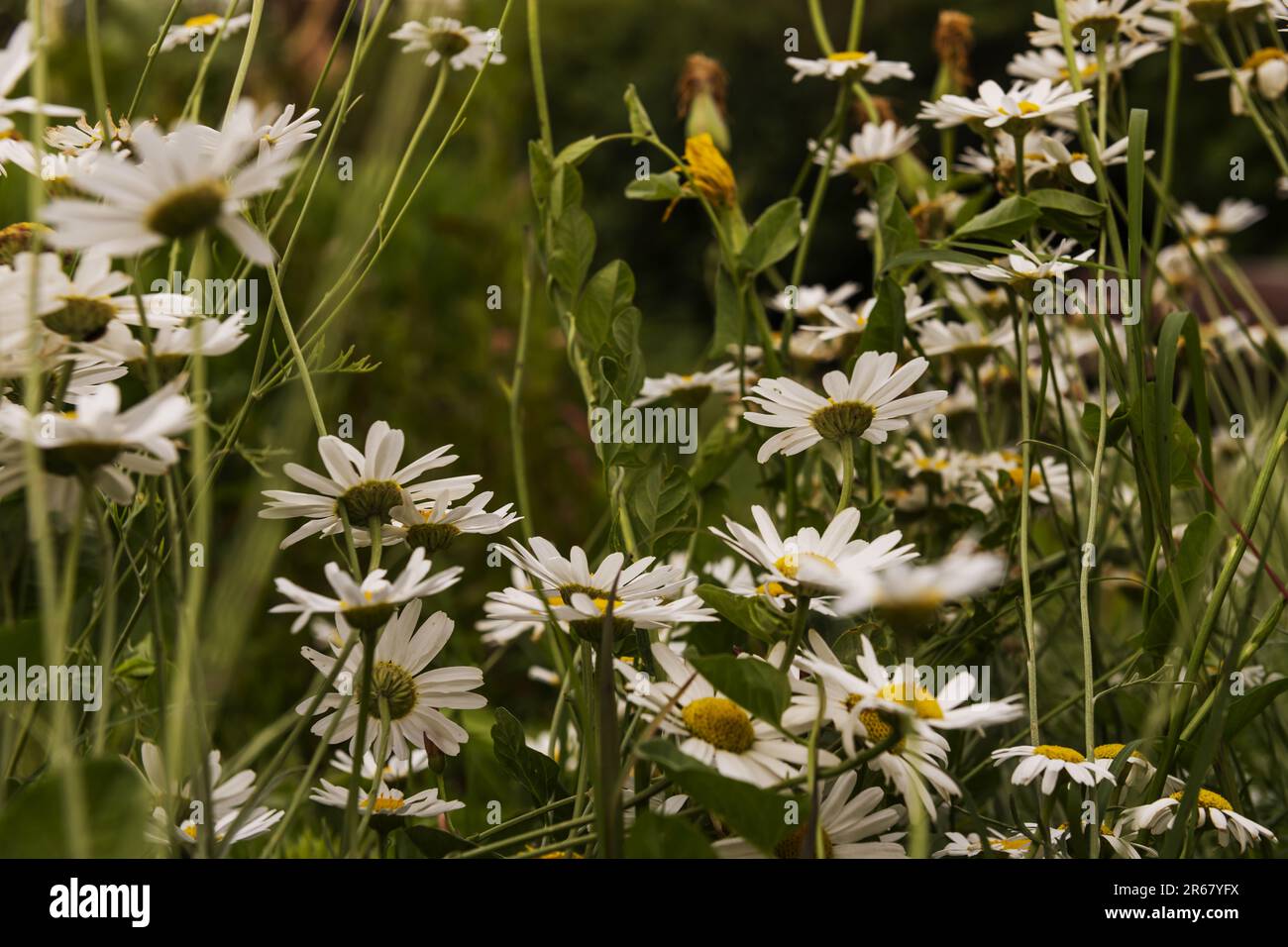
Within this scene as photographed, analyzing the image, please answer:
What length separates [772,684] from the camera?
0.95ft

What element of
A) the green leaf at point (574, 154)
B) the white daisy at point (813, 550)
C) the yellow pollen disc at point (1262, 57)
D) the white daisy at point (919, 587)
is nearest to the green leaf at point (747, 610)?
the white daisy at point (813, 550)

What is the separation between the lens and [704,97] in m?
0.66

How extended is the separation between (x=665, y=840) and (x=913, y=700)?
0.08 meters

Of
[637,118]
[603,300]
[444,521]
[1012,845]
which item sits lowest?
[1012,845]

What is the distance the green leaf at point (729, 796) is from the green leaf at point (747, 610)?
0.07 m

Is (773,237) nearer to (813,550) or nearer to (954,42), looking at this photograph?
(813,550)

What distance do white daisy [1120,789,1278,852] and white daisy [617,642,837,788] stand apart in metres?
0.10

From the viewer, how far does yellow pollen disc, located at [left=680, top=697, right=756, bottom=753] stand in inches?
11.9

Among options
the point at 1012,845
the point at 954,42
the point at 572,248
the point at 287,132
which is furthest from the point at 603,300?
the point at 954,42

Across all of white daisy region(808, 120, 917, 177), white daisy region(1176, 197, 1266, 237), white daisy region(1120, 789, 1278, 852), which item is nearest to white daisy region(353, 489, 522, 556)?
white daisy region(1120, 789, 1278, 852)

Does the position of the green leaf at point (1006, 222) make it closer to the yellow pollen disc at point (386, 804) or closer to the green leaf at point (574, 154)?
the green leaf at point (574, 154)

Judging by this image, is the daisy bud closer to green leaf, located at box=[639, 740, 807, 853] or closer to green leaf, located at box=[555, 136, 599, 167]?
green leaf, located at box=[555, 136, 599, 167]

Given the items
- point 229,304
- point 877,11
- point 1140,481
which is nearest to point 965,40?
point 1140,481
